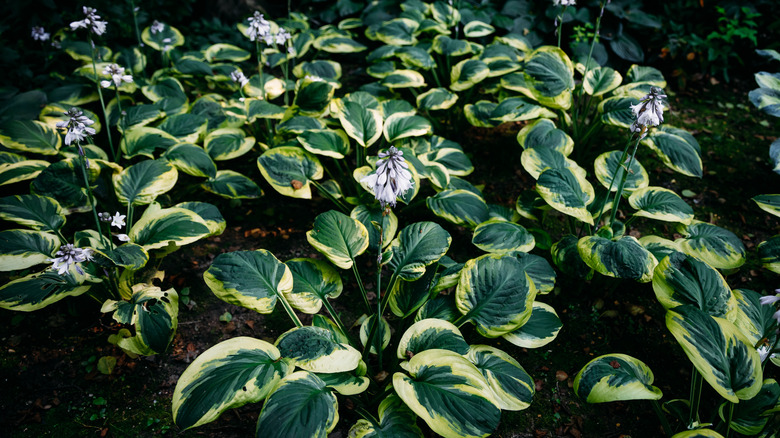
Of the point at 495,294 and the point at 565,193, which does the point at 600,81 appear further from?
the point at 495,294

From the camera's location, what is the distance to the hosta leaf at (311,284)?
2.33 metres

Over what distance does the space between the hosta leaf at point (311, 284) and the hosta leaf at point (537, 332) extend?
0.97m

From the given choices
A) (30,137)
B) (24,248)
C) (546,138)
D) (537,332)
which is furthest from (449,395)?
(30,137)

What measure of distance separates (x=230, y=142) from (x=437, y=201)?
1.61 metres

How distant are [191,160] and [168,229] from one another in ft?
2.20

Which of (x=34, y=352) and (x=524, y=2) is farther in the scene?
(x=524, y=2)

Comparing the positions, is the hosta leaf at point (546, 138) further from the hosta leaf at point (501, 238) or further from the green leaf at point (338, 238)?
the green leaf at point (338, 238)

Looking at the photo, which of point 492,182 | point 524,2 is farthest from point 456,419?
point 524,2

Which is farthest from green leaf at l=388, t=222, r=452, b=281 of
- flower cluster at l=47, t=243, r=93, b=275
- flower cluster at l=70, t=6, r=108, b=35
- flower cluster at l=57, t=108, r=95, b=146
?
flower cluster at l=70, t=6, r=108, b=35

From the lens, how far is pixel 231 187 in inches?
119

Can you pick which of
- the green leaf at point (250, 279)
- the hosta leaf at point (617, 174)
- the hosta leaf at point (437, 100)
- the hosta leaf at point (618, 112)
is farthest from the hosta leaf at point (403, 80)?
the green leaf at point (250, 279)

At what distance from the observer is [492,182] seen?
→ 12.3 ft

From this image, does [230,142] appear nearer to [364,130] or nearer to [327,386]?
[364,130]

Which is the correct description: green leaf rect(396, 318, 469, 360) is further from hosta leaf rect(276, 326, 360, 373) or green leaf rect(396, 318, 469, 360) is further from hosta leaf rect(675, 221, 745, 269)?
hosta leaf rect(675, 221, 745, 269)
